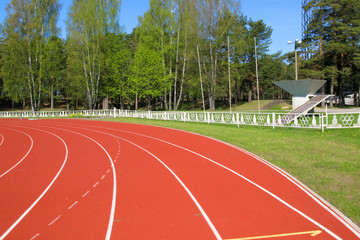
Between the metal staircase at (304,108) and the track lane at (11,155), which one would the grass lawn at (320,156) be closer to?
the metal staircase at (304,108)

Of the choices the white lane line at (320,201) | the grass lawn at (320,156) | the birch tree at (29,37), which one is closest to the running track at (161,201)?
the white lane line at (320,201)

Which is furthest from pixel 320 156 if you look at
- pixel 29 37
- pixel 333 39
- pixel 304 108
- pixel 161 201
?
pixel 29 37

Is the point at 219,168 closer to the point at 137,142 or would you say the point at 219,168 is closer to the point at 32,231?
the point at 32,231

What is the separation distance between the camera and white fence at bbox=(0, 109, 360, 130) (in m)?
15.5

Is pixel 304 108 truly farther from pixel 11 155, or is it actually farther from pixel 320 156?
pixel 11 155

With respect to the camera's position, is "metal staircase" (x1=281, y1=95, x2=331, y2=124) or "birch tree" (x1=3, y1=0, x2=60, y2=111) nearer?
"metal staircase" (x1=281, y1=95, x2=331, y2=124)

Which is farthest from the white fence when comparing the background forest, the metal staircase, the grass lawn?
the background forest

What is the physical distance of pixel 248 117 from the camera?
20.1 metres

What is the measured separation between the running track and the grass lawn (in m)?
0.39

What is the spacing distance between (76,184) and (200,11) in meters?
33.3

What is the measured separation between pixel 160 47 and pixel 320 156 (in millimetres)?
36292

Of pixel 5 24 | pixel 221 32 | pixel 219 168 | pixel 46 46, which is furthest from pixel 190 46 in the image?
pixel 219 168

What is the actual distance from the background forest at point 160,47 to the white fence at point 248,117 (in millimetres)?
4328

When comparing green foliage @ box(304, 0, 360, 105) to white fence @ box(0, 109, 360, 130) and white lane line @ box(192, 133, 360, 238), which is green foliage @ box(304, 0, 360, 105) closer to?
white fence @ box(0, 109, 360, 130)
